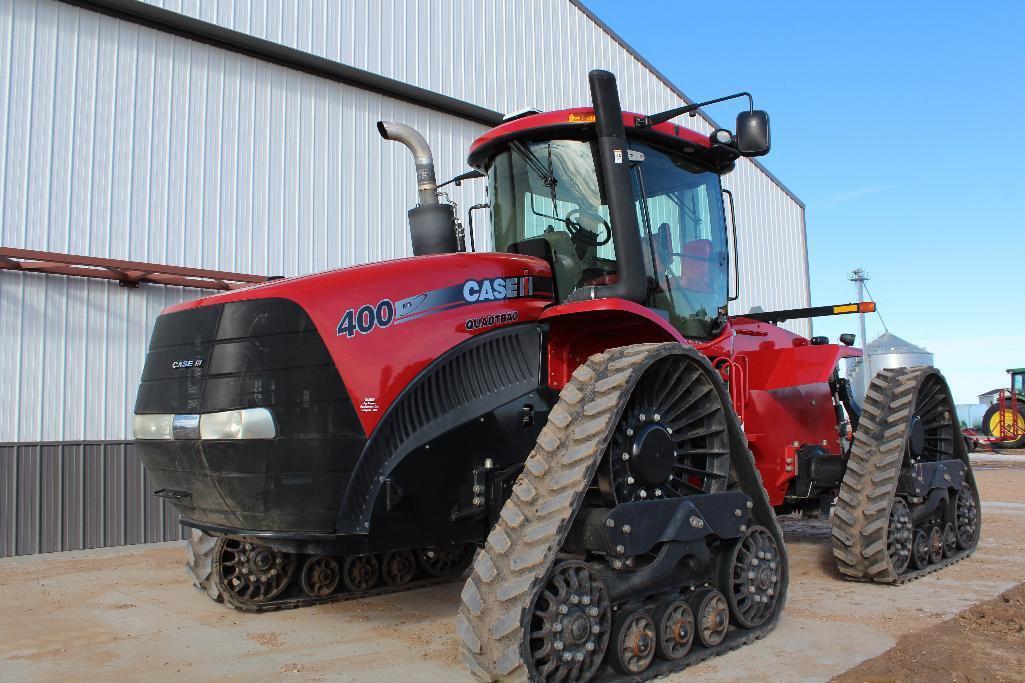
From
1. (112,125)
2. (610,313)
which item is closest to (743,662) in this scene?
(610,313)

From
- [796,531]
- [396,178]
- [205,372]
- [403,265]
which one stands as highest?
[396,178]

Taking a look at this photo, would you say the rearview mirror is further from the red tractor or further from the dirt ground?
the dirt ground

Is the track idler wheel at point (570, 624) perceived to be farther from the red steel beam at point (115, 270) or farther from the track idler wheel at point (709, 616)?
the red steel beam at point (115, 270)

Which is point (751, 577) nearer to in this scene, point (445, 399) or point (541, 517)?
point (541, 517)

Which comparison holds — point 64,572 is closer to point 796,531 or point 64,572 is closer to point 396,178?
point 396,178

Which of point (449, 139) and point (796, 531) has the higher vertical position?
point (449, 139)

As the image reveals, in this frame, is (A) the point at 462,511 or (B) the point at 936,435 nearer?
(A) the point at 462,511

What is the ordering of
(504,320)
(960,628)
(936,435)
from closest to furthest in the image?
(504,320) < (960,628) < (936,435)

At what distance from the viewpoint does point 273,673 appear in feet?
15.1

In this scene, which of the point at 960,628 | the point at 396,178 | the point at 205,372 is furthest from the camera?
the point at 396,178

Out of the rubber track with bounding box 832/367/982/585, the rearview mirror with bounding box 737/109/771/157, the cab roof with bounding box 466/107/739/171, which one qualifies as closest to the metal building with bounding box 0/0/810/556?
the cab roof with bounding box 466/107/739/171

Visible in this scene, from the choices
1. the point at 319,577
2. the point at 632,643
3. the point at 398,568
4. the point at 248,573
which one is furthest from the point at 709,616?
the point at 248,573

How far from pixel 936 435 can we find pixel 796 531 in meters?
2.56

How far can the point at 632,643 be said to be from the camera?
4.33 m
